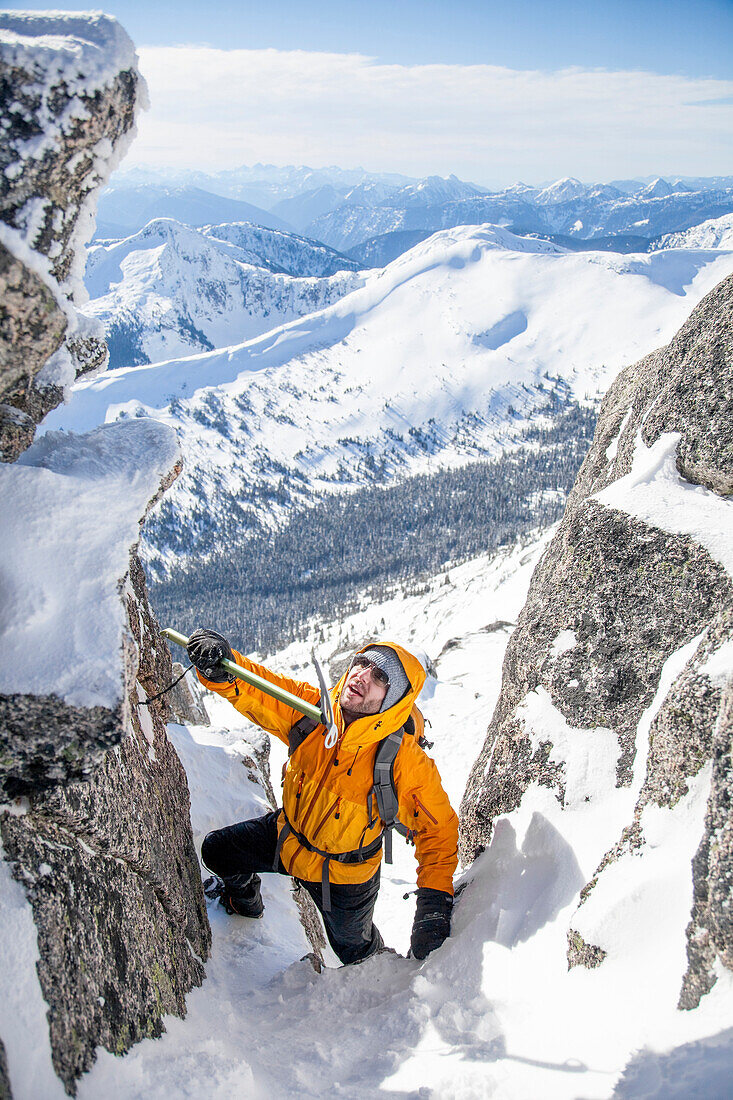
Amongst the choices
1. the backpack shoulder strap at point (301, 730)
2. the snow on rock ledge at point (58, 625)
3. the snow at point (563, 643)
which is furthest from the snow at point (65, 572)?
the snow at point (563, 643)

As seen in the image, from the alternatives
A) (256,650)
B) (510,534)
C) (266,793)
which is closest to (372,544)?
(510,534)

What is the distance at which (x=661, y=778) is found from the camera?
5.88 m

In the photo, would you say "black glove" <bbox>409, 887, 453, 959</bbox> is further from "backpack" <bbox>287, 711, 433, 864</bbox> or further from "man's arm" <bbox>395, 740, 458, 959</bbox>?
"backpack" <bbox>287, 711, 433, 864</bbox>

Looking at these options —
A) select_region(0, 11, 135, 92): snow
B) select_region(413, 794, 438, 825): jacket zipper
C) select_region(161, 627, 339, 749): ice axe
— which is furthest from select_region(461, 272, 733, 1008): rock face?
select_region(0, 11, 135, 92): snow

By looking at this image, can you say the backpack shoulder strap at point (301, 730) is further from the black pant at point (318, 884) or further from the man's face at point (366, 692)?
the black pant at point (318, 884)

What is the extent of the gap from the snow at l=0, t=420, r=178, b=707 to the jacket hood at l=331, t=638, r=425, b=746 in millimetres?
2924

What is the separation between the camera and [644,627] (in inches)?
281

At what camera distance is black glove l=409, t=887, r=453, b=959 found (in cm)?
670

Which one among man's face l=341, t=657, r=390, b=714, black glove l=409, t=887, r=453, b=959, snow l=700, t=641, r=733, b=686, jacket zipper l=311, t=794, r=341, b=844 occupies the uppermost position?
snow l=700, t=641, r=733, b=686

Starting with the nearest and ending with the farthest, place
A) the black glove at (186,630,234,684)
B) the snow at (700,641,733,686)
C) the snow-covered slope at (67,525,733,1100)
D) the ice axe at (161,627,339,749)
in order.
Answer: the snow-covered slope at (67,525,733,1100) → the snow at (700,641,733,686) → the ice axe at (161,627,339,749) → the black glove at (186,630,234,684)

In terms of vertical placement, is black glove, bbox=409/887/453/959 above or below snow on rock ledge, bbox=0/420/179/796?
below

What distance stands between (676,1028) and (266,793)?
313 inches

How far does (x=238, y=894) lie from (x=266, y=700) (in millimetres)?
2860

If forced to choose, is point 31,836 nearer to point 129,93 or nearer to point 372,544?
point 129,93
